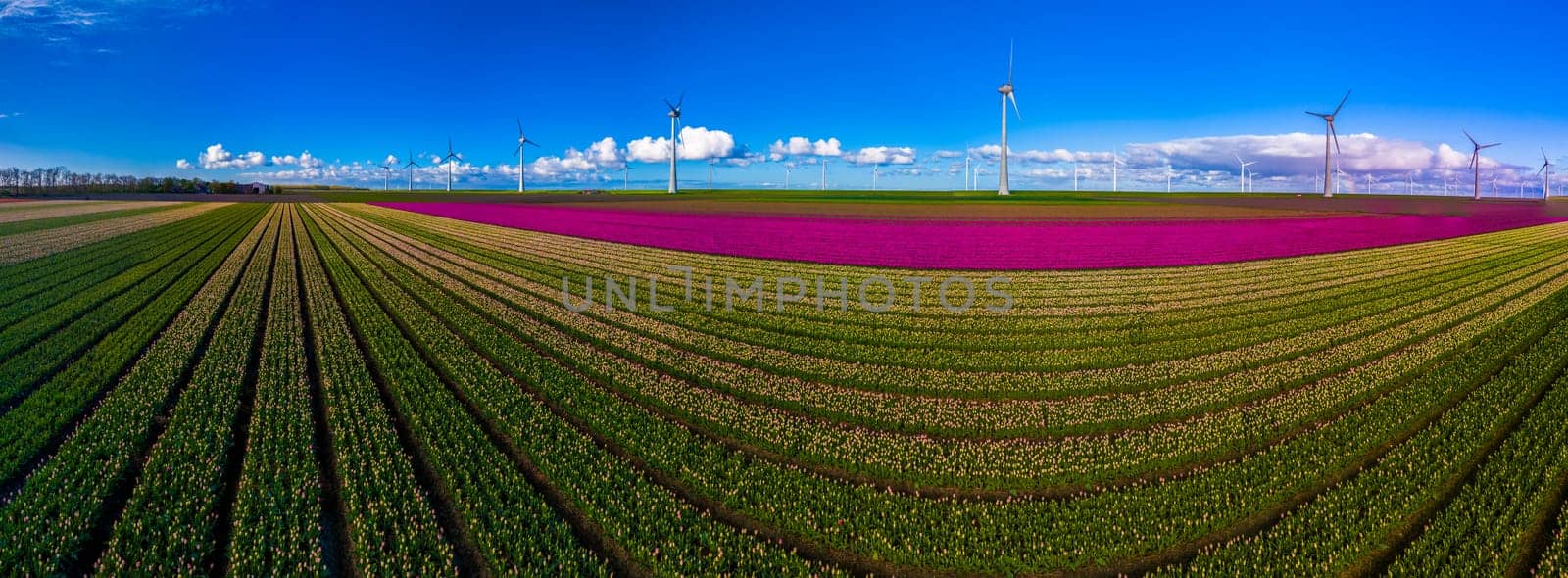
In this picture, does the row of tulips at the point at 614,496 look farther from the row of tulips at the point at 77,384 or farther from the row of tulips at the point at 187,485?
the row of tulips at the point at 77,384

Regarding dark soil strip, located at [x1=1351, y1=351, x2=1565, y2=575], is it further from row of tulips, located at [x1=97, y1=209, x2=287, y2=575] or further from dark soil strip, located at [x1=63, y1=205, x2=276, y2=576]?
dark soil strip, located at [x1=63, y1=205, x2=276, y2=576]

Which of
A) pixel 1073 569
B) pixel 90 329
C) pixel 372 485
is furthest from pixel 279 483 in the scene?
pixel 90 329

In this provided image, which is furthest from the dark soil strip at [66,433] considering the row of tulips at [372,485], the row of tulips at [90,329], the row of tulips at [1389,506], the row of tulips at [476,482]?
the row of tulips at [1389,506]

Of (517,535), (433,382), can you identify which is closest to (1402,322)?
(517,535)

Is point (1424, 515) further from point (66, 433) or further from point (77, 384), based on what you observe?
point (77, 384)

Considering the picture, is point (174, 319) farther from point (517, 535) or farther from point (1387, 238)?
point (1387, 238)
